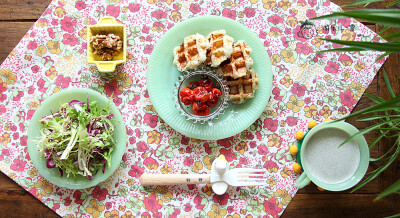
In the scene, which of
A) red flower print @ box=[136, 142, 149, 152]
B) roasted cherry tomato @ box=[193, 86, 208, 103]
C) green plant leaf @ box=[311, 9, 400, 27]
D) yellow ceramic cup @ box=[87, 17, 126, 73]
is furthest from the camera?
red flower print @ box=[136, 142, 149, 152]

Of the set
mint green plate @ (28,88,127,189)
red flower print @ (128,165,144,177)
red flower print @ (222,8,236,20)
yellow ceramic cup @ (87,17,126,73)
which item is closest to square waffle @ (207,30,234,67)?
red flower print @ (222,8,236,20)

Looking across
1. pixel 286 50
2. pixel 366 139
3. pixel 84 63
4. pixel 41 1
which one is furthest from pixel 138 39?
pixel 366 139

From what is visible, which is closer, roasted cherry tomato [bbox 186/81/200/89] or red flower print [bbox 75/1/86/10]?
roasted cherry tomato [bbox 186/81/200/89]

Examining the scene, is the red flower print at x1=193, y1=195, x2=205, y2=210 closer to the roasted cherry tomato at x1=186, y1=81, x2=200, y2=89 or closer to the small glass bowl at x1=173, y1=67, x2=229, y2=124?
the small glass bowl at x1=173, y1=67, x2=229, y2=124

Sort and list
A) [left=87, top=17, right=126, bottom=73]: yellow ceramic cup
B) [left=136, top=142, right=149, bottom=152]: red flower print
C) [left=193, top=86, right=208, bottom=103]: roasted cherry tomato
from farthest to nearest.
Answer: [left=136, top=142, right=149, bottom=152]: red flower print, [left=87, top=17, right=126, bottom=73]: yellow ceramic cup, [left=193, top=86, right=208, bottom=103]: roasted cherry tomato

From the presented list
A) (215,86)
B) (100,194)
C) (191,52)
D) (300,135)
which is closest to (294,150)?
(300,135)

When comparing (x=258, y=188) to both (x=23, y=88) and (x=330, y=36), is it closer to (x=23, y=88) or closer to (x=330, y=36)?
(x=330, y=36)

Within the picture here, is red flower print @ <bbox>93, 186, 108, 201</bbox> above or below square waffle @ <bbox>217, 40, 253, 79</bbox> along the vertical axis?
below
